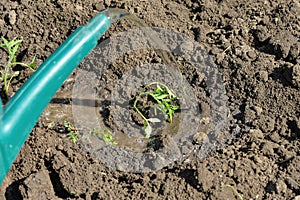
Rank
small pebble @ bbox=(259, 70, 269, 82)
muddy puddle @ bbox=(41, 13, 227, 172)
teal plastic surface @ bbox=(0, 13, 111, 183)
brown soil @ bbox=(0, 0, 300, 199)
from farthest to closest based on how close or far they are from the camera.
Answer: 1. small pebble @ bbox=(259, 70, 269, 82)
2. muddy puddle @ bbox=(41, 13, 227, 172)
3. brown soil @ bbox=(0, 0, 300, 199)
4. teal plastic surface @ bbox=(0, 13, 111, 183)

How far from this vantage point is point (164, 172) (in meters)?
2.99

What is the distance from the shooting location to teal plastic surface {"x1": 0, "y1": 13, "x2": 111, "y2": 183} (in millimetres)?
2117

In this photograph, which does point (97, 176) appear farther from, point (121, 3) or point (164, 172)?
point (121, 3)

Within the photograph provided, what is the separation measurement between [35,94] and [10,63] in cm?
138

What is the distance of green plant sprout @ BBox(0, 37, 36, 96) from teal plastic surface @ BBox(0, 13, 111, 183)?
120 centimetres

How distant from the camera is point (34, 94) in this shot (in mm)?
2131

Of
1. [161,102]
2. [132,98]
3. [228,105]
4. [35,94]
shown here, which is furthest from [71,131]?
[35,94]

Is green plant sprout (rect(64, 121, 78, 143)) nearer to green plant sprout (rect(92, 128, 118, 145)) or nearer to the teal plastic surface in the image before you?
green plant sprout (rect(92, 128, 118, 145))

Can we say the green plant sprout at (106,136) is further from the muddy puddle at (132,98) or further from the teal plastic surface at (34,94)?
the teal plastic surface at (34,94)

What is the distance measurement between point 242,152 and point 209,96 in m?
0.50

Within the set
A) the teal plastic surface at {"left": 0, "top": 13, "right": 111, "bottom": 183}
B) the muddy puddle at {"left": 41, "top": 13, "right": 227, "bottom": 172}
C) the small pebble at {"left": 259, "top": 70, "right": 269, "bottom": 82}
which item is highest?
the teal plastic surface at {"left": 0, "top": 13, "right": 111, "bottom": 183}

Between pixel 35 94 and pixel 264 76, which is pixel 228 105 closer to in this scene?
pixel 264 76

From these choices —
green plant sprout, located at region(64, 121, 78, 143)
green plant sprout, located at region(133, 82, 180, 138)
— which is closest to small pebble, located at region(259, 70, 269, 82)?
green plant sprout, located at region(133, 82, 180, 138)

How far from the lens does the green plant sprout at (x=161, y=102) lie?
3266 millimetres
